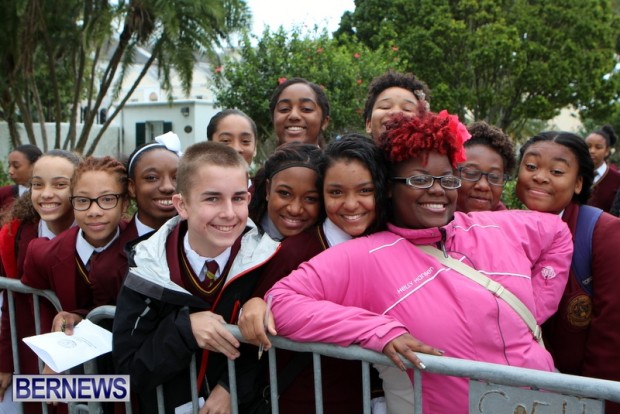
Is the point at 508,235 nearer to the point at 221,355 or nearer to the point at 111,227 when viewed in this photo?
the point at 221,355

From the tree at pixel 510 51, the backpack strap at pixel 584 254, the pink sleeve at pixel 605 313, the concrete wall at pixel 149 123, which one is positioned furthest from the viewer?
the concrete wall at pixel 149 123

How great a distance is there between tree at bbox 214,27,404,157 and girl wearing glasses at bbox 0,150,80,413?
8884 mm

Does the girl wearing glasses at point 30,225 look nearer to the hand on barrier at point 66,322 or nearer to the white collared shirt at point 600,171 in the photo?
the hand on barrier at point 66,322

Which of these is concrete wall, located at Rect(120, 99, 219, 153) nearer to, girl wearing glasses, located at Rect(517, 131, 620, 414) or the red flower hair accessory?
girl wearing glasses, located at Rect(517, 131, 620, 414)

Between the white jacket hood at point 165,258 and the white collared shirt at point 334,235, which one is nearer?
the white jacket hood at point 165,258

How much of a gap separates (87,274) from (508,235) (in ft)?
6.76

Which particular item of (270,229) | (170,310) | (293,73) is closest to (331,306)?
(170,310)

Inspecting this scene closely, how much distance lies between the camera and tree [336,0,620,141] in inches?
719

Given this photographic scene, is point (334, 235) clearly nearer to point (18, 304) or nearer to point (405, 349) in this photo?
point (405, 349)

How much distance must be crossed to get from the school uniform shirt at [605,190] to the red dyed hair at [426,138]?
555 cm

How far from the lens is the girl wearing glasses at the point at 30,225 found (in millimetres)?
3447

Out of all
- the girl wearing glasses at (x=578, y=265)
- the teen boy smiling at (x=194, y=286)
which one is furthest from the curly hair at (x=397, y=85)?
the teen boy smiling at (x=194, y=286)

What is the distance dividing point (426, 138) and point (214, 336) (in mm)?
1164

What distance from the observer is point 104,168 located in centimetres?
332
